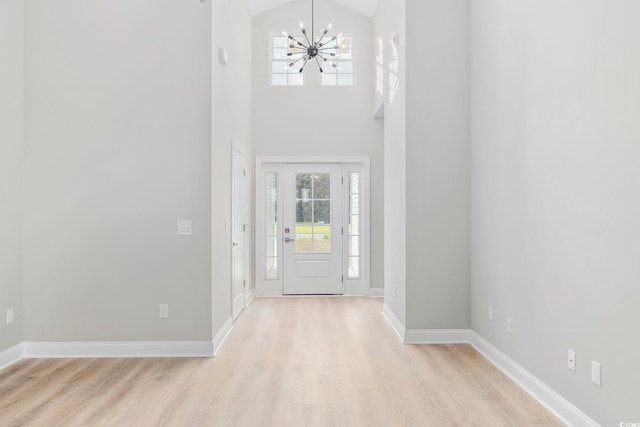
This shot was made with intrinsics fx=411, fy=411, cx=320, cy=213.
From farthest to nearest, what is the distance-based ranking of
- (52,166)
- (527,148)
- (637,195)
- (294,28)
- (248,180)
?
(294,28) < (248,180) < (52,166) < (527,148) < (637,195)

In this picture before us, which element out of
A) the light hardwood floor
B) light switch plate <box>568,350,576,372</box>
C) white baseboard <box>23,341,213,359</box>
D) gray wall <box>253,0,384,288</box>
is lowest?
the light hardwood floor

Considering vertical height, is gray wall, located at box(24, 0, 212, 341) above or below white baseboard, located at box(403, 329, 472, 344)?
above

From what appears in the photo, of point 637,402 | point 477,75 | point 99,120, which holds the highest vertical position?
point 477,75

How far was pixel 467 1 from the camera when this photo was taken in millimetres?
3908

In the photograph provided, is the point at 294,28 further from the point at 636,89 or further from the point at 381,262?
the point at 636,89

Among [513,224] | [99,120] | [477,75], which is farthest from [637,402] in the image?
[99,120]

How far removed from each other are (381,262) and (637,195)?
4.41 m

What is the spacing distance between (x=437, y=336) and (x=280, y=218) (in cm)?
308

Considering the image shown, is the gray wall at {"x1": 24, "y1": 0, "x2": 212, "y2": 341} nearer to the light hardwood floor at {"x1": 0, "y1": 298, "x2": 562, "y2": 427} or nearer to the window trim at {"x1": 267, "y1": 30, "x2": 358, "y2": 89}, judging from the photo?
the light hardwood floor at {"x1": 0, "y1": 298, "x2": 562, "y2": 427}

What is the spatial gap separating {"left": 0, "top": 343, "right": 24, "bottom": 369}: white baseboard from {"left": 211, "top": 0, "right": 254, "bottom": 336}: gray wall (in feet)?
5.37

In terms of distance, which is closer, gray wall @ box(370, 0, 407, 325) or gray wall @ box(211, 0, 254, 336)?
gray wall @ box(211, 0, 254, 336)

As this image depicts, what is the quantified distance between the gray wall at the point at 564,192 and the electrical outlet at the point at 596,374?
31 millimetres

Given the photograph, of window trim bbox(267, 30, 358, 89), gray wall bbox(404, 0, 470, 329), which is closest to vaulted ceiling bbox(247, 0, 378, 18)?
window trim bbox(267, 30, 358, 89)

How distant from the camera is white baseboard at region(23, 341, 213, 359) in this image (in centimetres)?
356
